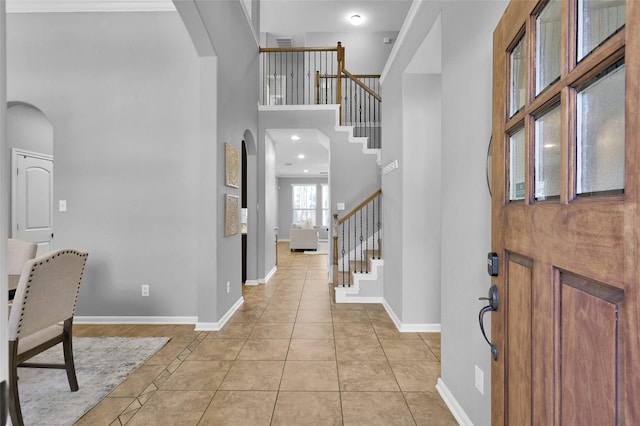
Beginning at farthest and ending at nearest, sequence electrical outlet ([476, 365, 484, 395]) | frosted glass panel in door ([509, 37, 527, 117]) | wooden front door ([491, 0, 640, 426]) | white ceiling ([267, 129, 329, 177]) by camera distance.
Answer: white ceiling ([267, 129, 329, 177]) < electrical outlet ([476, 365, 484, 395]) < frosted glass panel in door ([509, 37, 527, 117]) < wooden front door ([491, 0, 640, 426])

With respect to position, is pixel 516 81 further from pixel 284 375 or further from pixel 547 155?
pixel 284 375

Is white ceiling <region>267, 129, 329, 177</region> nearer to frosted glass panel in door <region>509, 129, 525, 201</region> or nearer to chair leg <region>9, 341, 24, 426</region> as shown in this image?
chair leg <region>9, 341, 24, 426</region>

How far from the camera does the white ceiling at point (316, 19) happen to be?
21.6 feet

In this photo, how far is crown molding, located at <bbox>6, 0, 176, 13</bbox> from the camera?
354 cm

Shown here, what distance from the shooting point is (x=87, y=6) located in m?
3.56

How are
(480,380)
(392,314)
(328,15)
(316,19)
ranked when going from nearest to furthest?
(480,380) < (392,314) < (328,15) < (316,19)

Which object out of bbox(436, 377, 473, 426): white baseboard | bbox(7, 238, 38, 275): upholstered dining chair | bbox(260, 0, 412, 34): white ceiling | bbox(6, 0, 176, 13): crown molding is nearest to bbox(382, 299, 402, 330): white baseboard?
bbox(436, 377, 473, 426): white baseboard

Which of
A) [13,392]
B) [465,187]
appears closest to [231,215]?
[13,392]

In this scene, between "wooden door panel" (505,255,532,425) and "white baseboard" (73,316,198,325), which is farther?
"white baseboard" (73,316,198,325)

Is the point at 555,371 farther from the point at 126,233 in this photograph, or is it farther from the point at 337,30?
the point at 337,30

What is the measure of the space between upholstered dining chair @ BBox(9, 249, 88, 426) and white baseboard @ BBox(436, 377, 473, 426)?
8.01 ft

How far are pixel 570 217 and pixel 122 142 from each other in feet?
13.4

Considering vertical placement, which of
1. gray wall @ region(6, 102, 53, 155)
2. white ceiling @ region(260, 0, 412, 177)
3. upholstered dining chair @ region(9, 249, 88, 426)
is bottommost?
upholstered dining chair @ region(9, 249, 88, 426)

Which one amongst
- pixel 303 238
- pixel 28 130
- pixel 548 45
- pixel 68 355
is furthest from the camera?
pixel 303 238
